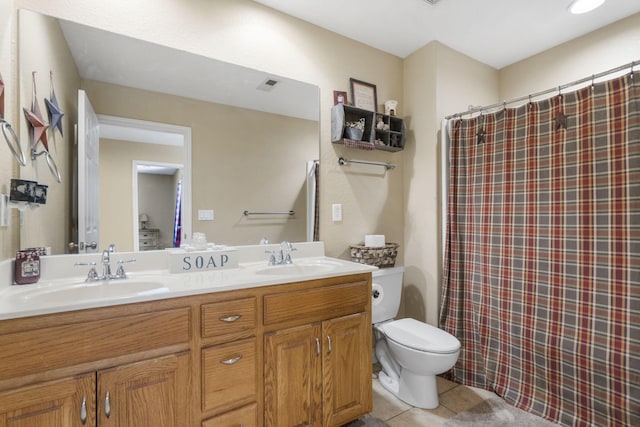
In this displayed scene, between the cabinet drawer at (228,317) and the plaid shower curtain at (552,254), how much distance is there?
1.53 meters

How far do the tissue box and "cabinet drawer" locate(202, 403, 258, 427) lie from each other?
0.67 m

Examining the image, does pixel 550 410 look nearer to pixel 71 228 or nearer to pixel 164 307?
pixel 164 307

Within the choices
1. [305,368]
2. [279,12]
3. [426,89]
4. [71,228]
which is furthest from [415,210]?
[71,228]

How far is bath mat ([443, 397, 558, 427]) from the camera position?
67.1 inches

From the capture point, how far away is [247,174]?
1.92 m

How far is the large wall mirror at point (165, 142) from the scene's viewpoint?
1.42 m

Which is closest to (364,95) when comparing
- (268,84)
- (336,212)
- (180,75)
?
(268,84)

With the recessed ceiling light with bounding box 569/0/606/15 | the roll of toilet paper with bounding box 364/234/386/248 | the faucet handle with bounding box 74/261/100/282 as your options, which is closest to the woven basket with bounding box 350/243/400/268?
the roll of toilet paper with bounding box 364/234/386/248

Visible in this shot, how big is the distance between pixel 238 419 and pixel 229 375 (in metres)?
0.20

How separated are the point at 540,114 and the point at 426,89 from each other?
81cm

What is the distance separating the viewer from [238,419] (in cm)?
128

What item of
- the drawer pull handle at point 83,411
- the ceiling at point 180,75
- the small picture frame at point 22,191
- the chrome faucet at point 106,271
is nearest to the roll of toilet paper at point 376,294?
the ceiling at point 180,75

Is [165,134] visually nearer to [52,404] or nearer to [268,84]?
[268,84]

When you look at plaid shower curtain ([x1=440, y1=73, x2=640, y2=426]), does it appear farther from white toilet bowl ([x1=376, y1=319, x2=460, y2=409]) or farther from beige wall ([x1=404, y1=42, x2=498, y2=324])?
white toilet bowl ([x1=376, y1=319, x2=460, y2=409])
